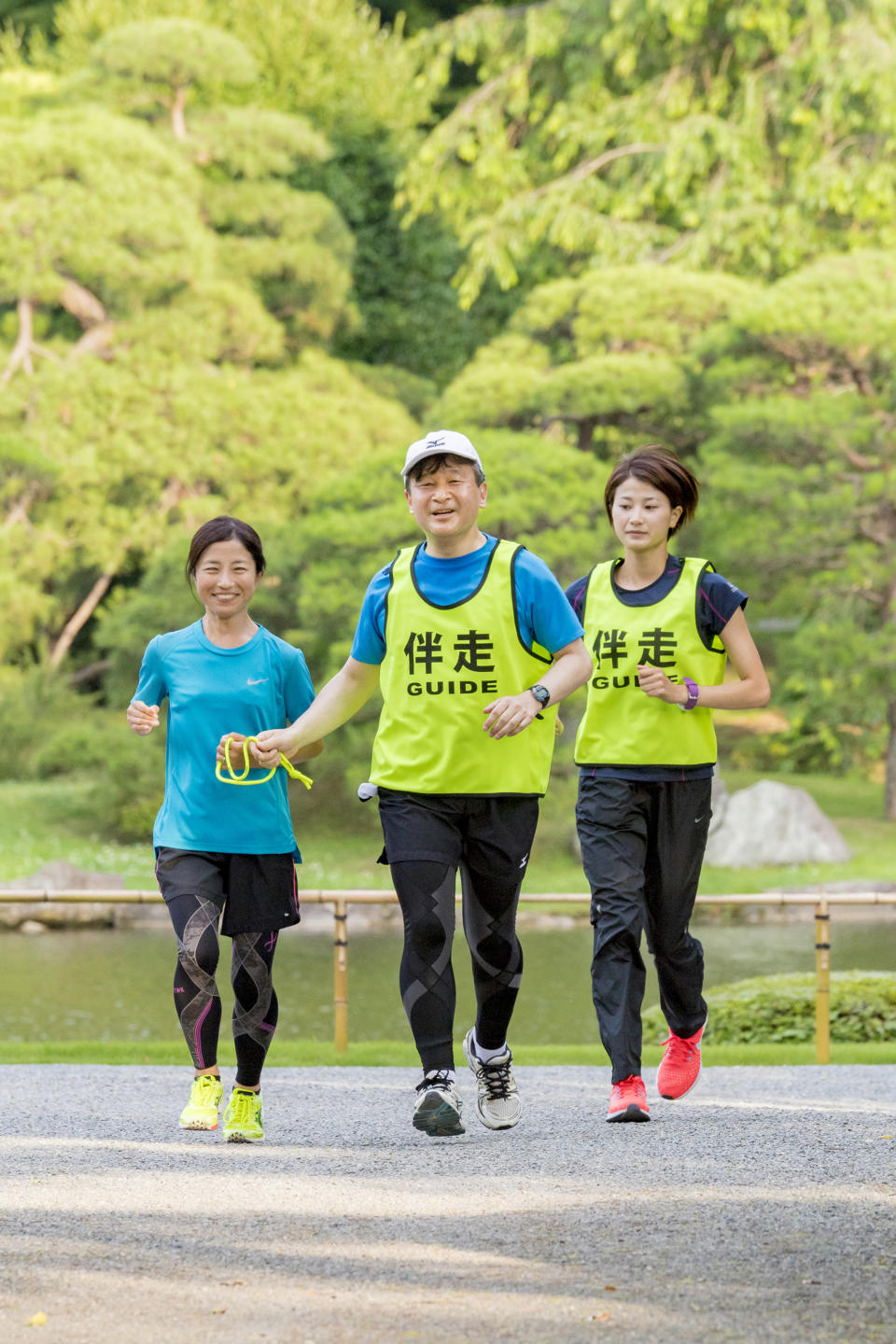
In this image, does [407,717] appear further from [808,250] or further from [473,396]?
[808,250]

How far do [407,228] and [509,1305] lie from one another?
25.6 m

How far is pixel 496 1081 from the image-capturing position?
3.64 meters

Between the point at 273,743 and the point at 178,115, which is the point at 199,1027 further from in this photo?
the point at 178,115

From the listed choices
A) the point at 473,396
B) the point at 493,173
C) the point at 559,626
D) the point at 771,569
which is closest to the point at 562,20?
the point at 493,173

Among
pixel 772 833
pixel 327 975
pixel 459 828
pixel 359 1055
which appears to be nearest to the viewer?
pixel 459 828

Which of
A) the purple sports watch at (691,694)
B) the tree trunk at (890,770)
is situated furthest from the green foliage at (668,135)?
the purple sports watch at (691,694)

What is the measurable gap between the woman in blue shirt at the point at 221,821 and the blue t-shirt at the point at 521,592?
0.31 meters

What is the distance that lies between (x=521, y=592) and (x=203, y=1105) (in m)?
1.28

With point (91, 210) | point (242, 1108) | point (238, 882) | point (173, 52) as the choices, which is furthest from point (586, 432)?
point (242, 1108)

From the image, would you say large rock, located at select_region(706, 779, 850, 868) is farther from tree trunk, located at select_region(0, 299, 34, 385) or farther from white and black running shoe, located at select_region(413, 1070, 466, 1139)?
white and black running shoe, located at select_region(413, 1070, 466, 1139)

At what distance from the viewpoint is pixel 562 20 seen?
2373 cm

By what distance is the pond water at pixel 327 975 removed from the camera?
10141 millimetres

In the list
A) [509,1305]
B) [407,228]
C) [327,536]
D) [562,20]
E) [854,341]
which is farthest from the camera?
[407,228]

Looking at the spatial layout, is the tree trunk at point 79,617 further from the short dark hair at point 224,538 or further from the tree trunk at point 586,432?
the short dark hair at point 224,538
